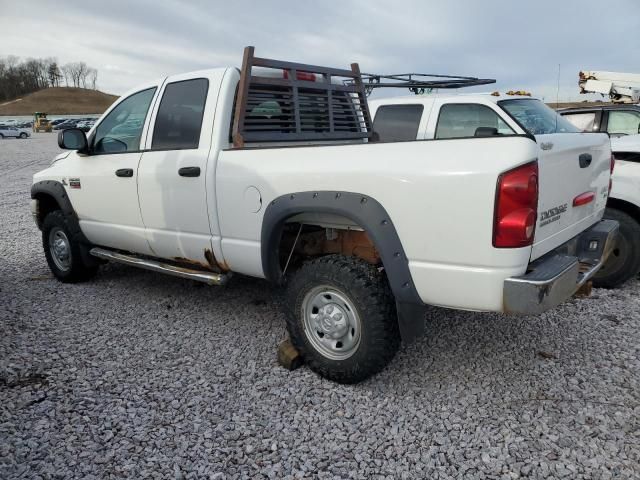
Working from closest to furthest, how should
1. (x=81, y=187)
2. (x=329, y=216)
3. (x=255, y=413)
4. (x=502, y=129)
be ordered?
(x=255, y=413), (x=329, y=216), (x=81, y=187), (x=502, y=129)

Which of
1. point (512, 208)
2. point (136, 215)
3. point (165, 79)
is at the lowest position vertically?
point (136, 215)

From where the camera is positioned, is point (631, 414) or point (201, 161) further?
point (201, 161)

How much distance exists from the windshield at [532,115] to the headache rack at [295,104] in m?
1.95

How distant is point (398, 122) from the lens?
6.37 metres

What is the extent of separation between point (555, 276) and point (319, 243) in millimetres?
1618

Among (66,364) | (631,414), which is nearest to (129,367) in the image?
(66,364)

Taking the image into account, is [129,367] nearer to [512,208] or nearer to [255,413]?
[255,413]

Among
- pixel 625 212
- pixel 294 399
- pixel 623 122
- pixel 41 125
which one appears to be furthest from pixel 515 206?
pixel 41 125

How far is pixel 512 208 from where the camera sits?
237 centimetres

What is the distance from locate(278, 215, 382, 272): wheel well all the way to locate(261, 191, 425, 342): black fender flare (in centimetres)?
15

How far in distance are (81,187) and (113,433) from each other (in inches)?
108

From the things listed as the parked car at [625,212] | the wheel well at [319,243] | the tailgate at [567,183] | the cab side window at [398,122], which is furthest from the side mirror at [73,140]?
the parked car at [625,212]

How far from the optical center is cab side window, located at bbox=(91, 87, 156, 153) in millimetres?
4285

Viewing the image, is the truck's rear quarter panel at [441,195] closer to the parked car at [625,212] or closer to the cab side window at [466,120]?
the parked car at [625,212]
